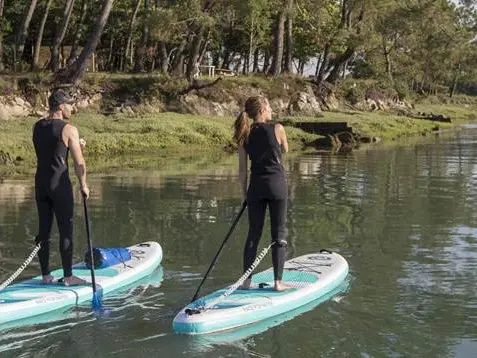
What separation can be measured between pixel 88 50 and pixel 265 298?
2601cm

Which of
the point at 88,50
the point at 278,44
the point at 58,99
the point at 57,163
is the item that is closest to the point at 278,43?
the point at 278,44

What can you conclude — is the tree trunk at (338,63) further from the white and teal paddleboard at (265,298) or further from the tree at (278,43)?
the white and teal paddleboard at (265,298)

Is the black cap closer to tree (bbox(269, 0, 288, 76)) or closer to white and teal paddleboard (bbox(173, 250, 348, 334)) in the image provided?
white and teal paddleboard (bbox(173, 250, 348, 334))

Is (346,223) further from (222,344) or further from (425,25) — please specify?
(425,25)

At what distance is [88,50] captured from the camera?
3150 centimetres

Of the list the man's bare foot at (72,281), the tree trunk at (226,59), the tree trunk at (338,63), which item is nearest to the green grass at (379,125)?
the tree trunk at (338,63)

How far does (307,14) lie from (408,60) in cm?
3695

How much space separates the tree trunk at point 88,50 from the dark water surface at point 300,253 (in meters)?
12.5

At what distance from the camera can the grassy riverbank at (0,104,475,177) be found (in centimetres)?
2291

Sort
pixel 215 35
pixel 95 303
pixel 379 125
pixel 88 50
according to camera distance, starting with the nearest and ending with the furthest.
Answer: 1. pixel 95 303
2. pixel 88 50
3. pixel 379 125
4. pixel 215 35

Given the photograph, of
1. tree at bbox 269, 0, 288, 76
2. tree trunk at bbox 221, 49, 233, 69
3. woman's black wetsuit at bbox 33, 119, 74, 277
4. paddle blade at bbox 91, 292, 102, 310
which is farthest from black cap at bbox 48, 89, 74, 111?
tree trunk at bbox 221, 49, 233, 69

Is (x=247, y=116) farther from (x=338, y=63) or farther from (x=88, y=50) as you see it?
(x=338, y=63)

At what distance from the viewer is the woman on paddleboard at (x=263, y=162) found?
7.18 meters

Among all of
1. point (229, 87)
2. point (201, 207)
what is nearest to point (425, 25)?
point (229, 87)
